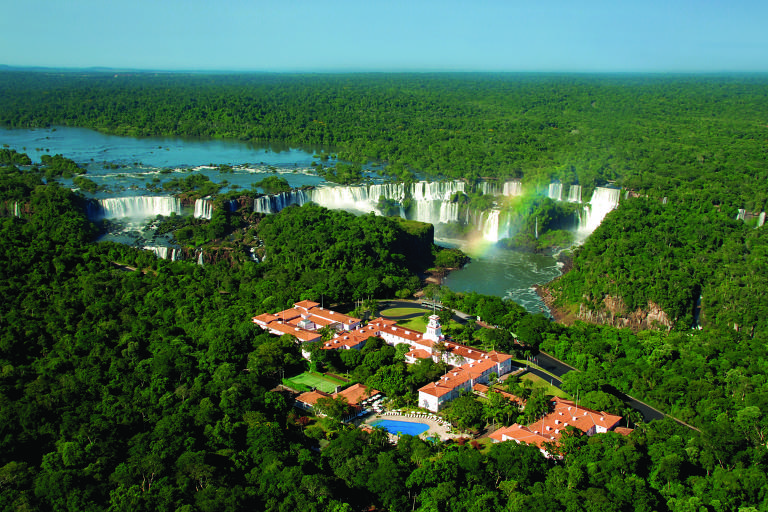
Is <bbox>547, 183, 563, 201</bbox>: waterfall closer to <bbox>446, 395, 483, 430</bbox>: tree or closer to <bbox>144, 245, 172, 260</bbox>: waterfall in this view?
<bbox>144, 245, 172, 260</bbox>: waterfall

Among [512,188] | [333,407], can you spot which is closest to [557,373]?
[333,407]

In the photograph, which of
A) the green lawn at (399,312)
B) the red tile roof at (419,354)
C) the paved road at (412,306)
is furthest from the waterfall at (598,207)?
the red tile roof at (419,354)

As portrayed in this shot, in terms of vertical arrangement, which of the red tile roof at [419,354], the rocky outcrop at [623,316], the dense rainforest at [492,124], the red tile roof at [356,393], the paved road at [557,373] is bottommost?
the rocky outcrop at [623,316]

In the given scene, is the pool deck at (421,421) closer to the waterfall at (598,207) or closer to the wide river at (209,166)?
the wide river at (209,166)

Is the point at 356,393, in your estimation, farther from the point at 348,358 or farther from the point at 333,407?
the point at 348,358

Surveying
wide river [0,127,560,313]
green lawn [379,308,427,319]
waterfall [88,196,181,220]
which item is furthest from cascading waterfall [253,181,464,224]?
green lawn [379,308,427,319]
